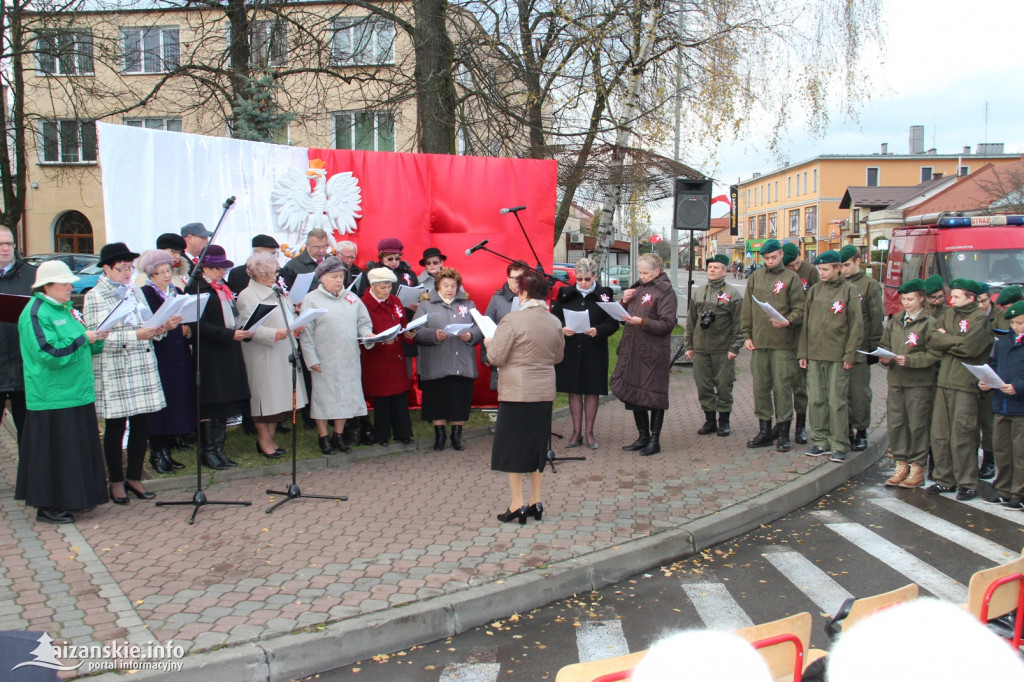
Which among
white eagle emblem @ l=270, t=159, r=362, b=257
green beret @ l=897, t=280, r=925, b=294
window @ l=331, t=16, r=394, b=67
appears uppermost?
window @ l=331, t=16, r=394, b=67

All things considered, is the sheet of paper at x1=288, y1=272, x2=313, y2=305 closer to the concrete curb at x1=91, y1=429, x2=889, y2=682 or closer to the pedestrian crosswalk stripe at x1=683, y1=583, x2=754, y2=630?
the concrete curb at x1=91, y1=429, x2=889, y2=682

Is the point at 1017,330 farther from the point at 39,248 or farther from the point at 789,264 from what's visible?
the point at 39,248

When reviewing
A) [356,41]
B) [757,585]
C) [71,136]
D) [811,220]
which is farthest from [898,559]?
[811,220]

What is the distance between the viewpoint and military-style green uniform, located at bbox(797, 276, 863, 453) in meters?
7.71

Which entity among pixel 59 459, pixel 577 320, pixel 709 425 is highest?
pixel 577 320

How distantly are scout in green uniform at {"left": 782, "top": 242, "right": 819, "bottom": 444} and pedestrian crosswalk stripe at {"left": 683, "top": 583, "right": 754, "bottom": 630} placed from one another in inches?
157

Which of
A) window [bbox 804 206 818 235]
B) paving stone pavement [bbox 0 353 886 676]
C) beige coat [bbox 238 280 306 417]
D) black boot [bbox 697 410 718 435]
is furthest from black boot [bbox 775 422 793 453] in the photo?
window [bbox 804 206 818 235]

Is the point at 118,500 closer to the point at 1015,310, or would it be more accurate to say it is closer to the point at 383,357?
the point at 383,357

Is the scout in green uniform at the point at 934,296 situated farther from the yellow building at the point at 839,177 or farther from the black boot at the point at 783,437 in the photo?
the yellow building at the point at 839,177

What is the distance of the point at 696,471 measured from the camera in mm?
7512

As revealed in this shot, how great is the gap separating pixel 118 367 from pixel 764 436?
645cm

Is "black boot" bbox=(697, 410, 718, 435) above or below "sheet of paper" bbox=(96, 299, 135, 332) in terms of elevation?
below

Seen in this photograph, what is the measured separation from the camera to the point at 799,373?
8.42m

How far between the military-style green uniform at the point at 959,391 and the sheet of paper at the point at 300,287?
18.6 ft
